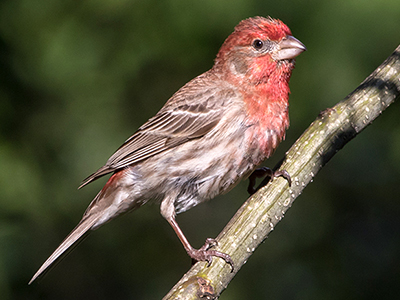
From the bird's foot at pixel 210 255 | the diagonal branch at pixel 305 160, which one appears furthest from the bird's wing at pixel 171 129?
the bird's foot at pixel 210 255

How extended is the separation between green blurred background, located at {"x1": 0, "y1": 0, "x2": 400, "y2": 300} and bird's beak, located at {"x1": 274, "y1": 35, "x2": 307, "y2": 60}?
40 centimetres

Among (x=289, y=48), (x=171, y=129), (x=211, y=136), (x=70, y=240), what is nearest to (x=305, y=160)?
(x=211, y=136)

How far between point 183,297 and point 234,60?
1.82m

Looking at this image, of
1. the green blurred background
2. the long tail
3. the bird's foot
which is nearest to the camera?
the bird's foot

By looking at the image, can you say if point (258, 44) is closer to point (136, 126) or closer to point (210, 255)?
point (136, 126)

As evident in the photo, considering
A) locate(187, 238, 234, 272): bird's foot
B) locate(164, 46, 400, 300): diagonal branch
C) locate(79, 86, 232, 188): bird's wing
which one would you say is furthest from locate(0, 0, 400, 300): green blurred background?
locate(187, 238, 234, 272): bird's foot

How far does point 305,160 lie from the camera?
3.31 metres

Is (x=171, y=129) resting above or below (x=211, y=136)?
above

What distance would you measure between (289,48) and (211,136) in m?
0.80

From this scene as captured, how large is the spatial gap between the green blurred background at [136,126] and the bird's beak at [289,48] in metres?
0.40

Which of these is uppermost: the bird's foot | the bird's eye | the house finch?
the bird's eye

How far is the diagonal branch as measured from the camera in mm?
3094

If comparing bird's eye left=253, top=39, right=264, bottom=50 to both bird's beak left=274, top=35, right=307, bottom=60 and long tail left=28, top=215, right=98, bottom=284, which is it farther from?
long tail left=28, top=215, right=98, bottom=284

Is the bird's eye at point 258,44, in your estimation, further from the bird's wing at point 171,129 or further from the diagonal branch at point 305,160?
the diagonal branch at point 305,160
